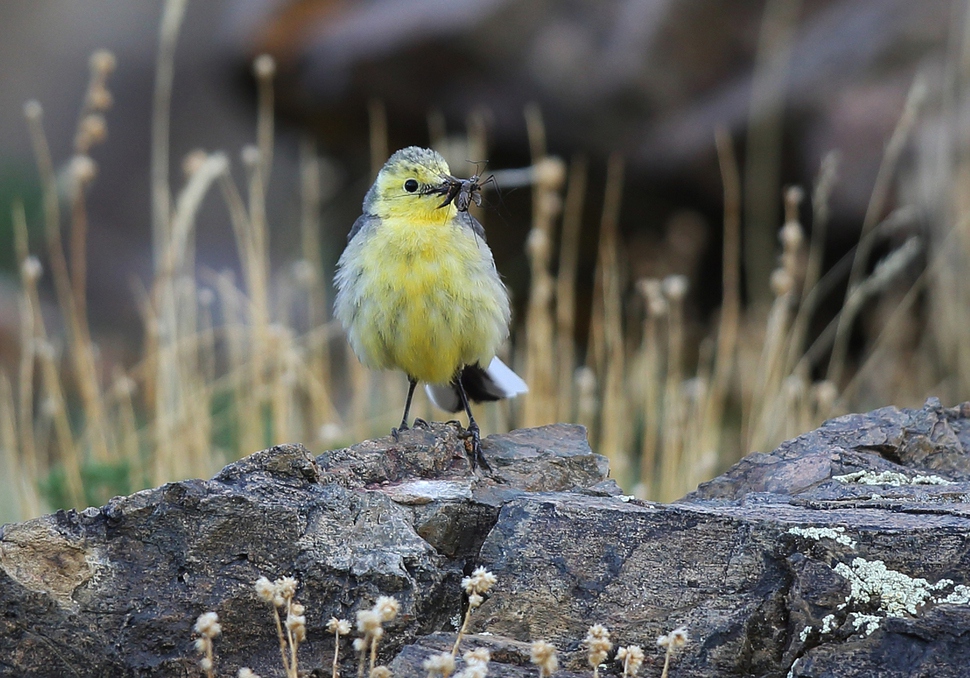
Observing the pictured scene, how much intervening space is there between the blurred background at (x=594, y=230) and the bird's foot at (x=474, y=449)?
210 cm

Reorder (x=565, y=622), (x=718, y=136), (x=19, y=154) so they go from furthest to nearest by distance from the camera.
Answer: (x=19, y=154)
(x=718, y=136)
(x=565, y=622)

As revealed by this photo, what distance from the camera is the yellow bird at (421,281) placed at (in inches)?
183

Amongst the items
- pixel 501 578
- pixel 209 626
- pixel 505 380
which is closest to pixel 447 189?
pixel 505 380

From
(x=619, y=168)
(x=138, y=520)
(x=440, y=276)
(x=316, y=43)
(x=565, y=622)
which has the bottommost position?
(x=565, y=622)

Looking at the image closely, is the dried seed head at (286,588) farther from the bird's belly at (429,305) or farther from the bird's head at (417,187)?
the bird's head at (417,187)

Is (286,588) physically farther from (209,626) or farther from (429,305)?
(429,305)

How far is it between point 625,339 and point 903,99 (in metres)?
2.65

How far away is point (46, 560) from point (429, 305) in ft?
6.41

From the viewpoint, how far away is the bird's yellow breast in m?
4.66

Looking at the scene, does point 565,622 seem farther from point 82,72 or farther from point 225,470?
point 82,72

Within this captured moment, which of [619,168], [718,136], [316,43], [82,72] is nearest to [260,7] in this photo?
[316,43]

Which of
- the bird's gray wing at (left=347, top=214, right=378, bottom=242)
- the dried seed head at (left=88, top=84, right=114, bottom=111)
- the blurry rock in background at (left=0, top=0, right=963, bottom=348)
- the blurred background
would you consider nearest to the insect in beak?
the bird's gray wing at (left=347, top=214, right=378, bottom=242)

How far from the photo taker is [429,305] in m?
4.66

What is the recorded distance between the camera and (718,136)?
25.9 ft
